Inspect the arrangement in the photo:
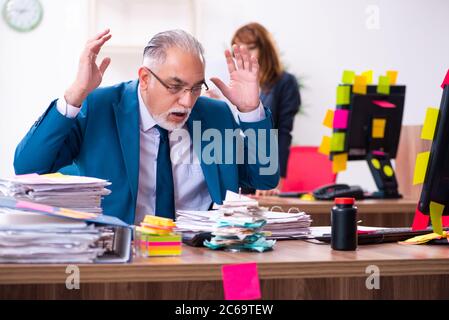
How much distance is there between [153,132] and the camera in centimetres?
223

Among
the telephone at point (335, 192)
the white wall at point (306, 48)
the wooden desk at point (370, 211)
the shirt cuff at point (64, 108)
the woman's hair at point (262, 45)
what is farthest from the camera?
the white wall at point (306, 48)

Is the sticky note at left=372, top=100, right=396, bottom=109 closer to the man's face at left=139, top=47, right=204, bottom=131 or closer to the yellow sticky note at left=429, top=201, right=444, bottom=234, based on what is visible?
the man's face at left=139, top=47, right=204, bottom=131

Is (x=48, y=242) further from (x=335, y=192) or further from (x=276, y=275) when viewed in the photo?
(x=335, y=192)

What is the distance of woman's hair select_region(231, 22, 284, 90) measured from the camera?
4234mm

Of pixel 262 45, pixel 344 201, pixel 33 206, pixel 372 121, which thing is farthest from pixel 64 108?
pixel 262 45

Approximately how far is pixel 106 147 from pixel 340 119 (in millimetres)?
1590

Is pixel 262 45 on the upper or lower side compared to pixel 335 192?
upper

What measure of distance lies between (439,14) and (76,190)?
4560 millimetres

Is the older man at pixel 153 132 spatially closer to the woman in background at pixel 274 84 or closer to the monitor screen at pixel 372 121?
the monitor screen at pixel 372 121

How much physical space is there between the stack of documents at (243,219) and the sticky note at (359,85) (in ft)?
5.56

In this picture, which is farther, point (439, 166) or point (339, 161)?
point (339, 161)

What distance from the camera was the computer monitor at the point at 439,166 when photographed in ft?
5.00

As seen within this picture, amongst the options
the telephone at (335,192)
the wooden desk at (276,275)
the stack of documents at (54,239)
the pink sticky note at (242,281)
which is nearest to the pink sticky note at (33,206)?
the stack of documents at (54,239)

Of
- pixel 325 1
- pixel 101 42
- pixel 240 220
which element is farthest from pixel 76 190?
pixel 325 1
